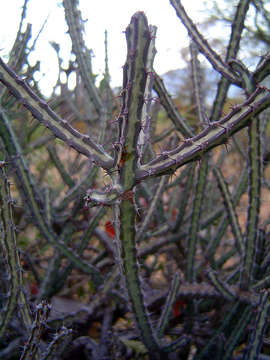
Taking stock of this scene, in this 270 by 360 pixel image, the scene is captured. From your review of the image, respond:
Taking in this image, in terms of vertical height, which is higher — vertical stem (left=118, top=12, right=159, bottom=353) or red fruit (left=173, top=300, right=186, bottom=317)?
vertical stem (left=118, top=12, right=159, bottom=353)

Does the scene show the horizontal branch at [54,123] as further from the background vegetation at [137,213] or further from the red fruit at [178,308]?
the red fruit at [178,308]

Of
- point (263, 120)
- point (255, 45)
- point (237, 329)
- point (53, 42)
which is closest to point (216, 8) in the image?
point (255, 45)

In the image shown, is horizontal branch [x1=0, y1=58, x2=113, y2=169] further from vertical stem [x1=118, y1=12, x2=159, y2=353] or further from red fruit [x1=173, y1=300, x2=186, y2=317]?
red fruit [x1=173, y1=300, x2=186, y2=317]

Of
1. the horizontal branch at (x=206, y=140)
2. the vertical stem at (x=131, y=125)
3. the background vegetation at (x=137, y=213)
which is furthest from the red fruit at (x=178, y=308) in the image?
the horizontal branch at (x=206, y=140)

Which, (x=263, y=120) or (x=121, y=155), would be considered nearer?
(x=121, y=155)

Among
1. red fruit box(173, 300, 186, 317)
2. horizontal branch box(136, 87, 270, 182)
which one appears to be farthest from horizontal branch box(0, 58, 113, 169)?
red fruit box(173, 300, 186, 317)

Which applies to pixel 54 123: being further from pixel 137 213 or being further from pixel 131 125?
pixel 137 213

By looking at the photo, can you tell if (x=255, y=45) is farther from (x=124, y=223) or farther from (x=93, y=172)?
(x=124, y=223)

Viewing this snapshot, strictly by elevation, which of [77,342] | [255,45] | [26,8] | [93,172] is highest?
[255,45]

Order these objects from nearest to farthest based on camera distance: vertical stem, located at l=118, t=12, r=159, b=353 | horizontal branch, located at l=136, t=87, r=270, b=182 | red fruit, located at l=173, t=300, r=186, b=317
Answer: vertical stem, located at l=118, t=12, r=159, b=353 → horizontal branch, located at l=136, t=87, r=270, b=182 → red fruit, located at l=173, t=300, r=186, b=317
